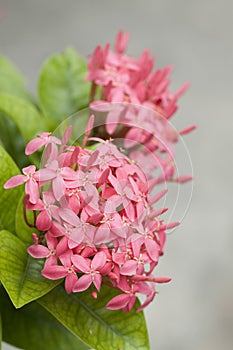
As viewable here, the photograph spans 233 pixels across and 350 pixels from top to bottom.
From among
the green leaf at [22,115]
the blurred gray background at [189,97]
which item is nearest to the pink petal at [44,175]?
the green leaf at [22,115]

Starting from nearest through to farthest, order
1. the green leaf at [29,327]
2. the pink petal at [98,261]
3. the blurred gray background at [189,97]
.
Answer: the pink petal at [98,261], the green leaf at [29,327], the blurred gray background at [189,97]

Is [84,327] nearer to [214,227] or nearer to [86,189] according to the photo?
[86,189]

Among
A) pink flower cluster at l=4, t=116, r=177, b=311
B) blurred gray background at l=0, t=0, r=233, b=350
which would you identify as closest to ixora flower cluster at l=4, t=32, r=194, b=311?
pink flower cluster at l=4, t=116, r=177, b=311

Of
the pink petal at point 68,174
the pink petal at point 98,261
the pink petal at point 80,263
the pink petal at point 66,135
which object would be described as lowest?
the pink petal at point 80,263

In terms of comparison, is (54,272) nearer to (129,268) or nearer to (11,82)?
(129,268)

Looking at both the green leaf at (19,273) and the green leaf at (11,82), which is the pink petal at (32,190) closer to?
the green leaf at (19,273)
